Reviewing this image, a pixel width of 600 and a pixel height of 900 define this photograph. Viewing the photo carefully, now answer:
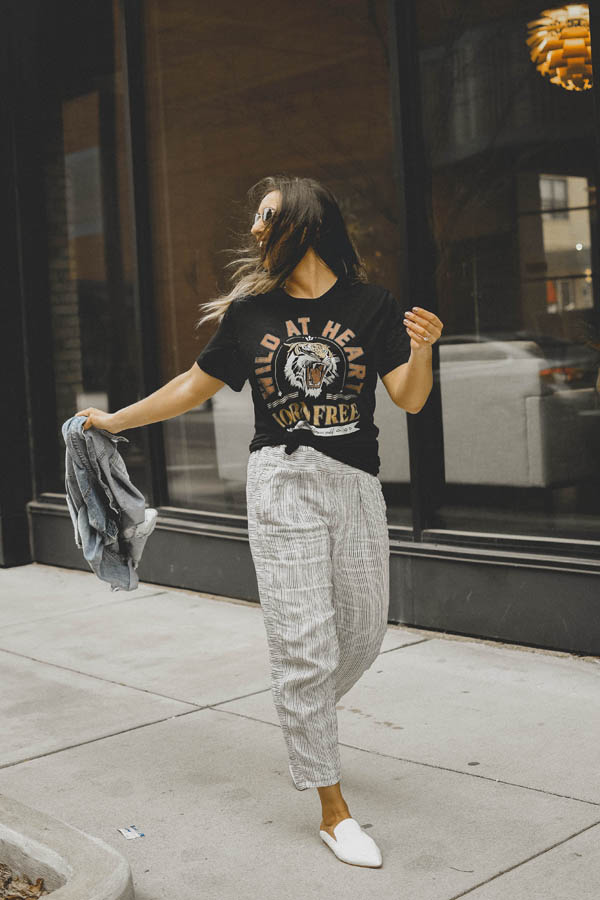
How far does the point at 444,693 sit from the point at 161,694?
1276 millimetres

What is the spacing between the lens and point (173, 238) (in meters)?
7.58

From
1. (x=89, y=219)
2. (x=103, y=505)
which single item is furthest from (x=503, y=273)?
(x=89, y=219)

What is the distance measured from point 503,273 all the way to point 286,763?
3004mm

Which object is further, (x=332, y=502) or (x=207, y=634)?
(x=207, y=634)

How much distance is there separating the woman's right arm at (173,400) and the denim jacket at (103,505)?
0.42 ft

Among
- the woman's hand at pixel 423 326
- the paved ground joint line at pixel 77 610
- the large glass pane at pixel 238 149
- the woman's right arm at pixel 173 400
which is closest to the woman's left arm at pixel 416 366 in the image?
the woman's hand at pixel 423 326

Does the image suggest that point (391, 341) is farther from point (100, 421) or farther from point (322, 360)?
point (100, 421)

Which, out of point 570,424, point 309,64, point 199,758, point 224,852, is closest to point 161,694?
point 199,758

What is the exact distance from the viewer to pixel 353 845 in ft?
11.0

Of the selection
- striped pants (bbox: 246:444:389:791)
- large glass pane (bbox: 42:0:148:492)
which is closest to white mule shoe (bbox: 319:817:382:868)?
striped pants (bbox: 246:444:389:791)

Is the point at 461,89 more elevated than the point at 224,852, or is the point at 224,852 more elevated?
the point at 461,89

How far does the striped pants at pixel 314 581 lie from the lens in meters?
3.41

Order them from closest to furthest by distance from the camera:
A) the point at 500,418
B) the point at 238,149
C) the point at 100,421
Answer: the point at 100,421 < the point at 500,418 < the point at 238,149

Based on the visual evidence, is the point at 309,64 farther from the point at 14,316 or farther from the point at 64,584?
the point at 64,584
